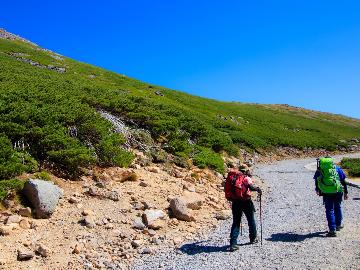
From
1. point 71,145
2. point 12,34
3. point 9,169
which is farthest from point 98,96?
point 12,34

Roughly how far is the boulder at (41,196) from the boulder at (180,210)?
3983 millimetres

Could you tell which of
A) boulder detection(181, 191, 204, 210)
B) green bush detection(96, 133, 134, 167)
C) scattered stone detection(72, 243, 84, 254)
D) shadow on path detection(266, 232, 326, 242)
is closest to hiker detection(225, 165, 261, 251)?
shadow on path detection(266, 232, 326, 242)

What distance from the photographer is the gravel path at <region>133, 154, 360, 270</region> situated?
927 centimetres

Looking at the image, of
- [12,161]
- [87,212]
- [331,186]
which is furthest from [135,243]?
[331,186]

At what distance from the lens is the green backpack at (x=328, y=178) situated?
11453 mm

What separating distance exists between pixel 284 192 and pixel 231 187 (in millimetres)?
9352

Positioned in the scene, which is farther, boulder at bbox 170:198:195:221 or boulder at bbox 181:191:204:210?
boulder at bbox 181:191:204:210

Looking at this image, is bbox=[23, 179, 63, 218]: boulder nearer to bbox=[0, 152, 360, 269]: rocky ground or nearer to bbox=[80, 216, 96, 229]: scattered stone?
bbox=[0, 152, 360, 269]: rocky ground

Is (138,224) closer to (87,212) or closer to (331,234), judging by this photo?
(87,212)

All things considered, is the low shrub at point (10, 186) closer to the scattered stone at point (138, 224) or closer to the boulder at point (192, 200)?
the scattered stone at point (138, 224)

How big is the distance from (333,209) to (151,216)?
5.80m

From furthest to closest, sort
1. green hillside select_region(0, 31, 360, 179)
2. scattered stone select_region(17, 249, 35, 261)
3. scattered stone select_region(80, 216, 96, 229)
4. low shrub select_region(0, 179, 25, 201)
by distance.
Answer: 1. green hillside select_region(0, 31, 360, 179)
2. scattered stone select_region(80, 216, 96, 229)
3. low shrub select_region(0, 179, 25, 201)
4. scattered stone select_region(17, 249, 35, 261)

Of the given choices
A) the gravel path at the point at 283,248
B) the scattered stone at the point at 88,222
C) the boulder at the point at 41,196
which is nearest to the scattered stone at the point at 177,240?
the gravel path at the point at 283,248

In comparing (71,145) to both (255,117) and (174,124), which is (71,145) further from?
(255,117)
